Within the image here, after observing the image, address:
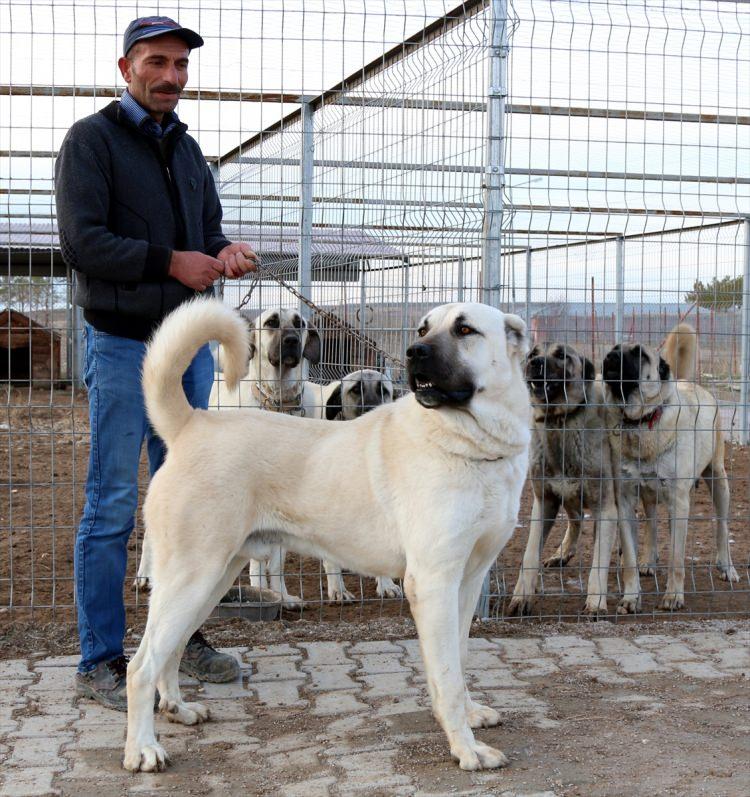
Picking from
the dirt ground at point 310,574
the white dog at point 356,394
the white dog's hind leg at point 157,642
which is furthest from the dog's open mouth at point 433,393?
the white dog at point 356,394

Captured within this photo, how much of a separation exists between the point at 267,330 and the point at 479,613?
200 centimetres

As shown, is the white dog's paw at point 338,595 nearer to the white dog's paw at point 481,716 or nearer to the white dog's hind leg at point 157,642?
Answer: the white dog's paw at point 481,716

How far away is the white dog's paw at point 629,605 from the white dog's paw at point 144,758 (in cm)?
282

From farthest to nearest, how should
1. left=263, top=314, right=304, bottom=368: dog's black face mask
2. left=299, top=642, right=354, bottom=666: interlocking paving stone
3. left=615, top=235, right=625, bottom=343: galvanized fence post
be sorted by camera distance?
left=615, top=235, right=625, bottom=343: galvanized fence post
left=263, top=314, right=304, bottom=368: dog's black face mask
left=299, top=642, right=354, bottom=666: interlocking paving stone

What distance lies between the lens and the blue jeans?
349 cm

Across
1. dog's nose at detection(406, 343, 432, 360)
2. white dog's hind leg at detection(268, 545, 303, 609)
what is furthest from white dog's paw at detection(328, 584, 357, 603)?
dog's nose at detection(406, 343, 432, 360)

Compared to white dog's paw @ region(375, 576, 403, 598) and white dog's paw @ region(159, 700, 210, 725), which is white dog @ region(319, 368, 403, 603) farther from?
white dog's paw @ region(159, 700, 210, 725)

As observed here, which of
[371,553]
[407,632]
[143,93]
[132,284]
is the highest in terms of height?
[143,93]

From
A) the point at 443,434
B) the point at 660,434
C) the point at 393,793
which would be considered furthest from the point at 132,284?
the point at 660,434

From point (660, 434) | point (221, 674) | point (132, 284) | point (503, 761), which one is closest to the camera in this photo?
point (503, 761)

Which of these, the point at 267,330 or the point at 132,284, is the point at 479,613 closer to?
the point at 267,330

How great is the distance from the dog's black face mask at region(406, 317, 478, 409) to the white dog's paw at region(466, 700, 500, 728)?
3.69 ft

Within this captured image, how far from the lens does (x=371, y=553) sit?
126 inches

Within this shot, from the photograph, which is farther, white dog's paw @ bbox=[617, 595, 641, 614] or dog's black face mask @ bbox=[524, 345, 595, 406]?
dog's black face mask @ bbox=[524, 345, 595, 406]
